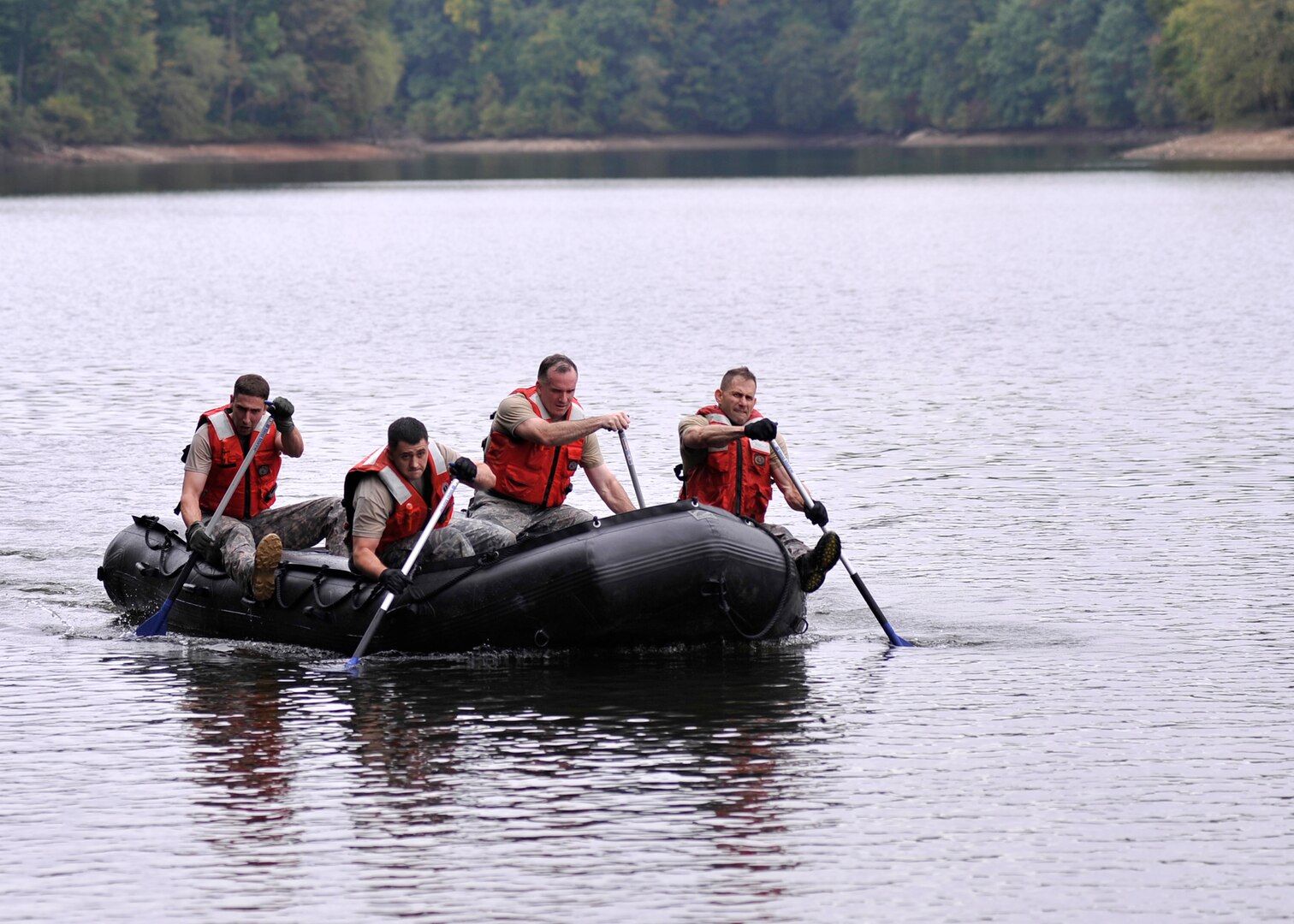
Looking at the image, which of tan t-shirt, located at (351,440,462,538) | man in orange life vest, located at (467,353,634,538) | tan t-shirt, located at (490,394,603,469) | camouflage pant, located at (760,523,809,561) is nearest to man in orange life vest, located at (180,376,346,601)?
tan t-shirt, located at (351,440,462,538)

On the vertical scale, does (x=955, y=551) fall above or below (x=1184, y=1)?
below

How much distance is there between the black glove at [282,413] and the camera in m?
11.6

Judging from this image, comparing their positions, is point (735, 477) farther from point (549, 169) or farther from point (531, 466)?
point (549, 169)

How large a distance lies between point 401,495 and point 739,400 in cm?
192

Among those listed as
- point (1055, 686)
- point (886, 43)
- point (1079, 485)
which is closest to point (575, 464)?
point (1055, 686)

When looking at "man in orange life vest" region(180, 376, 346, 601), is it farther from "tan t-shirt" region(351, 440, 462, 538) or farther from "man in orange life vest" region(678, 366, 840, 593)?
"man in orange life vest" region(678, 366, 840, 593)

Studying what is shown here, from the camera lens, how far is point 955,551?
46.8 ft

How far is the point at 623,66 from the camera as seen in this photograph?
15400 cm

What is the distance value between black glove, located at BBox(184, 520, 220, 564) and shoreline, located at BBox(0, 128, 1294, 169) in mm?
84563

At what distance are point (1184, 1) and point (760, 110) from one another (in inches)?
2196

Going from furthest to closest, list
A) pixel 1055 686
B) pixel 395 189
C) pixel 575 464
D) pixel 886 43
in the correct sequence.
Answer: pixel 886 43
pixel 395 189
pixel 575 464
pixel 1055 686

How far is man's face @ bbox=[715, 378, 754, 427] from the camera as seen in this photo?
36.9 feet

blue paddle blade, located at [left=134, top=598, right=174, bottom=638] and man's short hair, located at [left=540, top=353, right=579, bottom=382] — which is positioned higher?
man's short hair, located at [left=540, top=353, right=579, bottom=382]

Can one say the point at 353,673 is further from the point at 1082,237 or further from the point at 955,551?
the point at 1082,237
